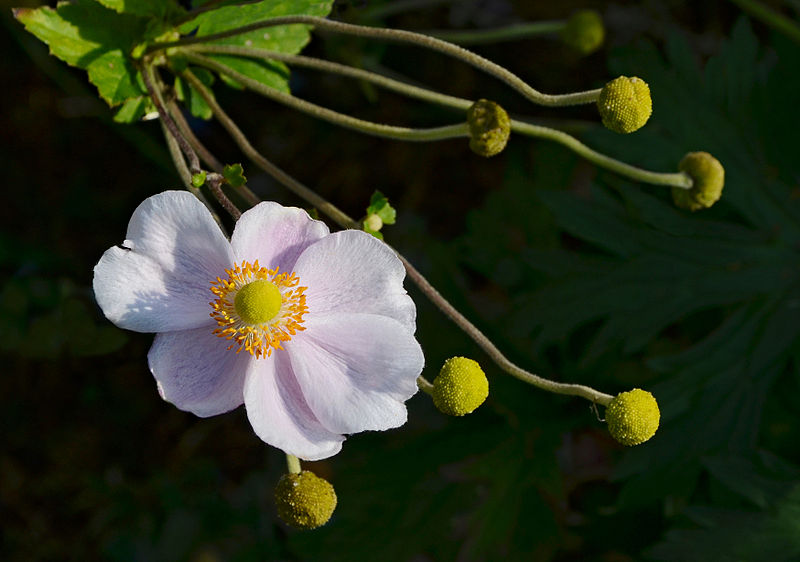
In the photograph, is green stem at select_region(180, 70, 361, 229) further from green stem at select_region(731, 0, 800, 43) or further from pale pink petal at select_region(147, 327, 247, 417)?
green stem at select_region(731, 0, 800, 43)

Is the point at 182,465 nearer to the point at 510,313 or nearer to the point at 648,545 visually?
the point at 510,313

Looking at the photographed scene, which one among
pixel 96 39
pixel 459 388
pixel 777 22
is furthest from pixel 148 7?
pixel 777 22

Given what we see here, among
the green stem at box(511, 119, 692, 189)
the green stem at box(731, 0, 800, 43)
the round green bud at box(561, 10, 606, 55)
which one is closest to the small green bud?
the green stem at box(511, 119, 692, 189)

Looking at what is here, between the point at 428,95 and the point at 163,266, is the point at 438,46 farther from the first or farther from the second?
the point at 163,266

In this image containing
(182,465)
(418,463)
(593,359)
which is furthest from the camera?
(182,465)

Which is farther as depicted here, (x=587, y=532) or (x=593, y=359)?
(x=587, y=532)

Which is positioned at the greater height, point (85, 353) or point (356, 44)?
point (356, 44)

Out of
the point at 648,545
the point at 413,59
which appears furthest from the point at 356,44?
the point at 648,545

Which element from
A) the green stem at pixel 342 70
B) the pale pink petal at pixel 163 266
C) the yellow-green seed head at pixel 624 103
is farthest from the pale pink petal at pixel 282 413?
the yellow-green seed head at pixel 624 103
